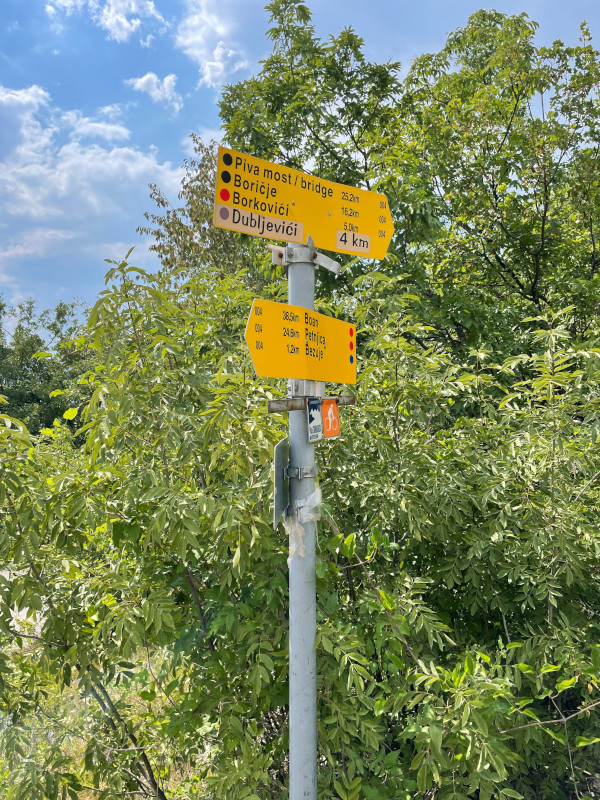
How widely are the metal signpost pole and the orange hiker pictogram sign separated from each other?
0.08 m

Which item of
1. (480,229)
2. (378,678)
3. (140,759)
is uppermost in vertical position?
(480,229)

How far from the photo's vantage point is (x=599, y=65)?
18.4 ft

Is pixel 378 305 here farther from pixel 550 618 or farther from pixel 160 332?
pixel 550 618

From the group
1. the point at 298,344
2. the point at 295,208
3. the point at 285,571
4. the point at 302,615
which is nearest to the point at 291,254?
the point at 295,208

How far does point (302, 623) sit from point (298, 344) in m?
0.77

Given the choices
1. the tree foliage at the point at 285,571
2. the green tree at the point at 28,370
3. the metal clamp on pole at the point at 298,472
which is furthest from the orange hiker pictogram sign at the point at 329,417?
the green tree at the point at 28,370

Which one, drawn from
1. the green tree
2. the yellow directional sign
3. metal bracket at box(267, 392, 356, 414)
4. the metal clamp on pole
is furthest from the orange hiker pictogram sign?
the green tree

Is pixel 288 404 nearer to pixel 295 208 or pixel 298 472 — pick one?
pixel 298 472

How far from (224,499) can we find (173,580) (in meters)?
0.46

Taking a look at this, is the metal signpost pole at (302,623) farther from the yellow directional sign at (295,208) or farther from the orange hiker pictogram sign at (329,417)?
the yellow directional sign at (295,208)

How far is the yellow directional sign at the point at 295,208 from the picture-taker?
1.53 metres

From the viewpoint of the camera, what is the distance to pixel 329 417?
1661 millimetres

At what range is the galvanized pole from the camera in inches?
59.2

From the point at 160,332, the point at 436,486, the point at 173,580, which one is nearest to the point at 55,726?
the point at 173,580
